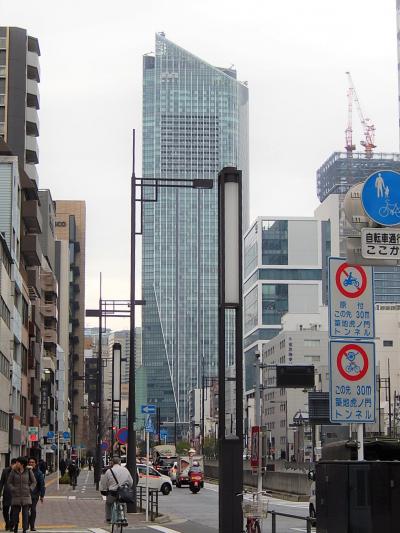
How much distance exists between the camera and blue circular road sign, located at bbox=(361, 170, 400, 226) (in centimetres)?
1179

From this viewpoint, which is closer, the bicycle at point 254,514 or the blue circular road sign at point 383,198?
the blue circular road sign at point 383,198

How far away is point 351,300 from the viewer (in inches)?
523

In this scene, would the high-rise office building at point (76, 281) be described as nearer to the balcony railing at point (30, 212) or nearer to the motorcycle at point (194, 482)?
the balcony railing at point (30, 212)

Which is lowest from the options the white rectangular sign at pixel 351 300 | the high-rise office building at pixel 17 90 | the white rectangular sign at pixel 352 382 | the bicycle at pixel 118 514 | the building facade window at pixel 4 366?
the bicycle at pixel 118 514

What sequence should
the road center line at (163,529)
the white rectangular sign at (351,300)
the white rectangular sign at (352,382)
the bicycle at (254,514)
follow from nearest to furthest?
the white rectangular sign at (352,382), the white rectangular sign at (351,300), the bicycle at (254,514), the road center line at (163,529)

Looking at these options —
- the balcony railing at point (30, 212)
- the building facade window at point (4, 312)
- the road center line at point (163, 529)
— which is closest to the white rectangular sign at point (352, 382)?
the road center line at point (163, 529)

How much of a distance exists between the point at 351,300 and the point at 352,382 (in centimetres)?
109

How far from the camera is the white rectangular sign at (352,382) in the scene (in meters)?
12.6

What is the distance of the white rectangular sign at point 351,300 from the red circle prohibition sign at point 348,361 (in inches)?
6.7

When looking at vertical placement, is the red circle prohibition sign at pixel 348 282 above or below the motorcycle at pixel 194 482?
above

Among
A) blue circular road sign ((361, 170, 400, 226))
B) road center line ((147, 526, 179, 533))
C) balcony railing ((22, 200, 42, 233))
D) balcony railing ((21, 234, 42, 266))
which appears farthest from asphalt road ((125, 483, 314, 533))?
balcony railing ((22, 200, 42, 233))

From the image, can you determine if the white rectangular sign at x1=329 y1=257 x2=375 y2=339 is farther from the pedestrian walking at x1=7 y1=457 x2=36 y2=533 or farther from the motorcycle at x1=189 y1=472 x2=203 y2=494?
the motorcycle at x1=189 y1=472 x2=203 y2=494

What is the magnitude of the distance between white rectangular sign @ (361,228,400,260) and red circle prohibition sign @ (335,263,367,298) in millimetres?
1362

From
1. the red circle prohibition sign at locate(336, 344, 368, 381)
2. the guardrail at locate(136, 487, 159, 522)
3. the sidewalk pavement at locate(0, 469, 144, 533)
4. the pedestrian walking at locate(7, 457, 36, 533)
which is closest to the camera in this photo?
the red circle prohibition sign at locate(336, 344, 368, 381)
